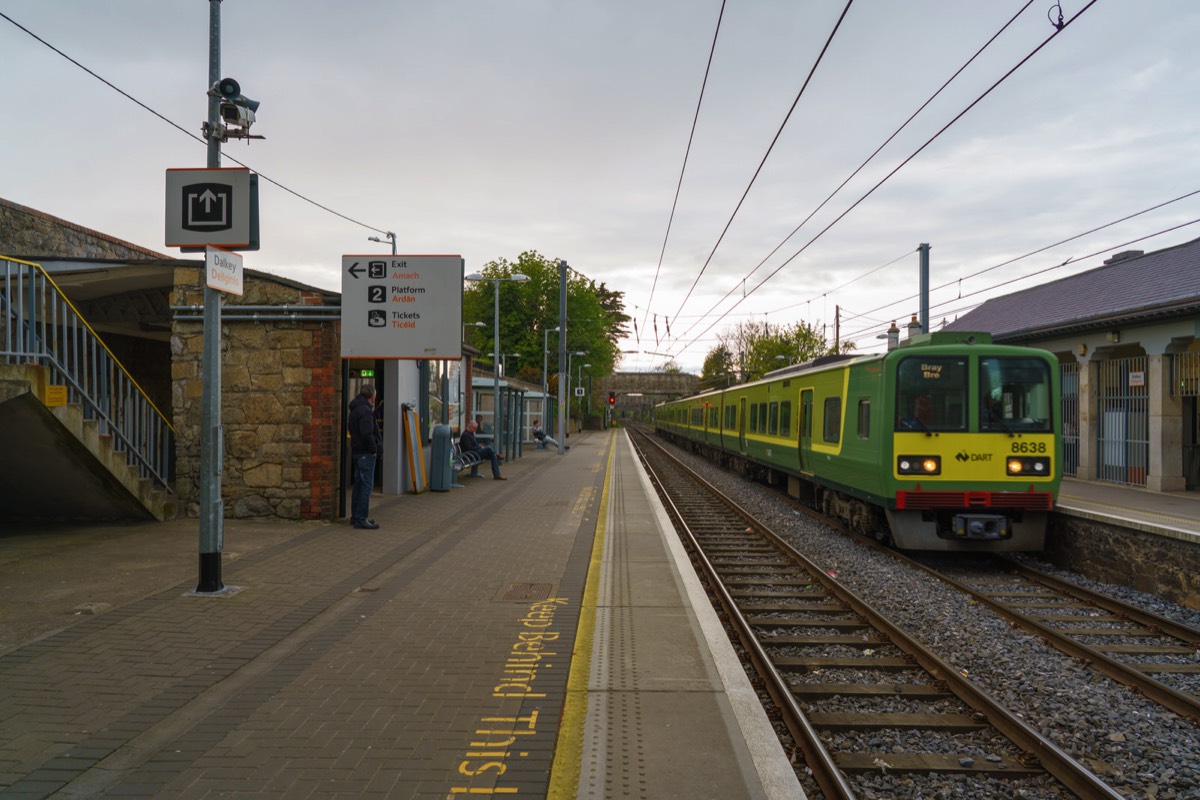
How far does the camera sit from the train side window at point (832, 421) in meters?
12.0

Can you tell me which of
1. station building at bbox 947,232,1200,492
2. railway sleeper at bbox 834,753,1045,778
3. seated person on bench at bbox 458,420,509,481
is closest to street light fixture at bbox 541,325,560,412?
seated person on bench at bbox 458,420,509,481

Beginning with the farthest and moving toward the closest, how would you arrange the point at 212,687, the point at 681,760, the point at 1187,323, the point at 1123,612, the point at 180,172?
the point at 1187,323 < the point at 1123,612 < the point at 180,172 < the point at 212,687 < the point at 681,760

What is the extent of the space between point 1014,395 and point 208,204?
8.99 metres

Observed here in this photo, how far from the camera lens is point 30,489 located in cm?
995

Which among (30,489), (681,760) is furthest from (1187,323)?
(30,489)

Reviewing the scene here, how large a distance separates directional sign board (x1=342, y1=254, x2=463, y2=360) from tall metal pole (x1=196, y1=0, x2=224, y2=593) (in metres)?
4.47

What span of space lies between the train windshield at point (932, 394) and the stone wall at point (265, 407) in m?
7.24

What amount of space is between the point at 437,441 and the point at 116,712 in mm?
11230

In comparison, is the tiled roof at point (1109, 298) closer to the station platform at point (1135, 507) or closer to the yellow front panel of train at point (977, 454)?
the station platform at point (1135, 507)

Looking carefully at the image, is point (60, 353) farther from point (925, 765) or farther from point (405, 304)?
point (925, 765)

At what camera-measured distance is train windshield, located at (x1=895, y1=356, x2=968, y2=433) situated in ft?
32.0

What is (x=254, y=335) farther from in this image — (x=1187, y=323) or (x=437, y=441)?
(x=1187, y=323)

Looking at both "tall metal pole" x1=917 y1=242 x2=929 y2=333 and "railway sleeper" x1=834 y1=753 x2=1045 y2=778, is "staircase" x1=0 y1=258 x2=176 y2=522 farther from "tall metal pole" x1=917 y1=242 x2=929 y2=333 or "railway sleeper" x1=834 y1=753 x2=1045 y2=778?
"tall metal pole" x1=917 y1=242 x2=929 y2=333

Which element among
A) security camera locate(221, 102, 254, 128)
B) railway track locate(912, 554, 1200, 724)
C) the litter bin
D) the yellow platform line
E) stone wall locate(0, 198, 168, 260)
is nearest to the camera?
the yellow platform line
